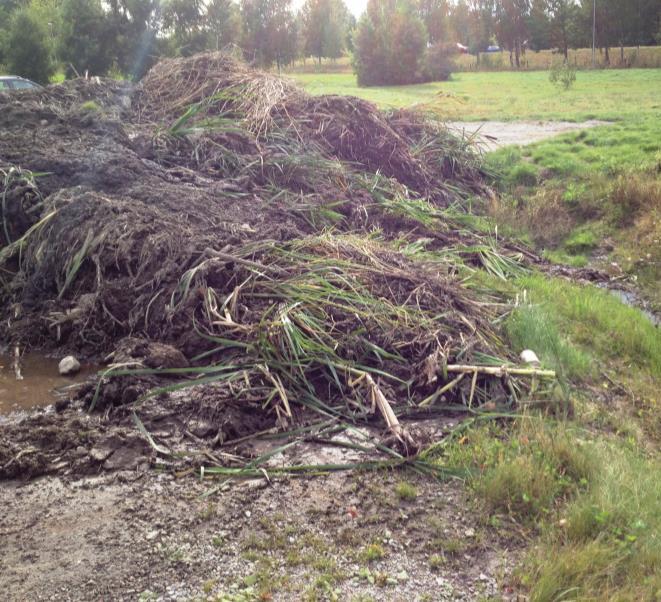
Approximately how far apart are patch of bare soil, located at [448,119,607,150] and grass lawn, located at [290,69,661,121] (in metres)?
0.51

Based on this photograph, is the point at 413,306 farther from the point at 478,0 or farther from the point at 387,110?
the point at 478,0

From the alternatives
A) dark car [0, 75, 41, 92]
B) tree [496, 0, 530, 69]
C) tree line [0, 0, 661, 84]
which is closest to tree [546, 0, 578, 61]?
tree line [0, 0, 661, 84]

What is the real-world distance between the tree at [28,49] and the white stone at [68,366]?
64.7 ft

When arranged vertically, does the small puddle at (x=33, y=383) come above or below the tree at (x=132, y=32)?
below

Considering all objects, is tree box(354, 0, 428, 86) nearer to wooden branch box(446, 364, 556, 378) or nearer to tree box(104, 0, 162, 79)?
tree box(104, 0, 162, 79)

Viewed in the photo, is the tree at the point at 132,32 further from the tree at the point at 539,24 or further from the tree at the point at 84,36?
the tree at the point at 539,24

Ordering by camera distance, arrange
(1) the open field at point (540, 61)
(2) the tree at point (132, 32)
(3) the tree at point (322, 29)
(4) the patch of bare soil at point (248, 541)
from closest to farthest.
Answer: (4) the patch of bare soil at point (248, 541) < (2) the tree at point (132, 32) < (1) the open field at point (540, 61) < (3) the tree at point (322, 29)

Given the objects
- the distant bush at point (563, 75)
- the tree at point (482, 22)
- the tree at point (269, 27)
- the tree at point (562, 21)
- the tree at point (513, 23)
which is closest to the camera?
the distant bush at point (563, 75)

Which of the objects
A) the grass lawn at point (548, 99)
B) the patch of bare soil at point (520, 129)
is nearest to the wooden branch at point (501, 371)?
the grass lawn at point (548, 99)

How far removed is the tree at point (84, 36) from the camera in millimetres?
22750

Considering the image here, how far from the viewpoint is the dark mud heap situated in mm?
4773

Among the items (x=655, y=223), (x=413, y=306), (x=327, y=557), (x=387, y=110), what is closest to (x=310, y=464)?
(x=327, y=557)

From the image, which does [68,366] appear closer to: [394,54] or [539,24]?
[394,54]

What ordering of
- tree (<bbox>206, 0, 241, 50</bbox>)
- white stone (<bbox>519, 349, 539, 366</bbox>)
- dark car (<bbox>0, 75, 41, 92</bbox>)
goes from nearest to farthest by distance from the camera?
white stone (<bbox>519, 349, 539, 366</bbox>), dark car (<bbox>0, 75, 41, 92</bbox>), tree (<bbox>206, 0, 241, 50</bbox>)
